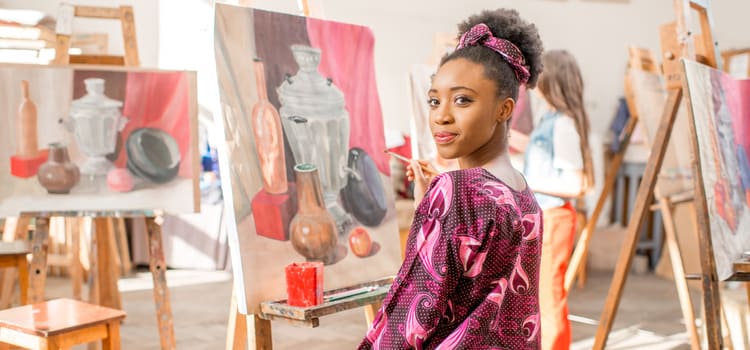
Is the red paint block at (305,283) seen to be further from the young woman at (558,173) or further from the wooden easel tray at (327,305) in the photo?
the young woman at (558,173)

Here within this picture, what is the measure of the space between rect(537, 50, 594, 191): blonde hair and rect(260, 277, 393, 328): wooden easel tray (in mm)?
1098

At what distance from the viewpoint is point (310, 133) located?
7.32 feet

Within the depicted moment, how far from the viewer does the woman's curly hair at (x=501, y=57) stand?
1.36 m

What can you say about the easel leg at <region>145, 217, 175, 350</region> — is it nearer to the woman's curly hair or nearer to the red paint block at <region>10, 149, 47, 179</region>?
the red paint block at <region>10, 149, 47, 179</region>

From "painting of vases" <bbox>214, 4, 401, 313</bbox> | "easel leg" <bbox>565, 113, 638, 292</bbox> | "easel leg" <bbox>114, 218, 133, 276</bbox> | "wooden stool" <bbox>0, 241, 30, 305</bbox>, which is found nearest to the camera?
"painting of vases" <bbox>214, 4, 401, 313</bbox>

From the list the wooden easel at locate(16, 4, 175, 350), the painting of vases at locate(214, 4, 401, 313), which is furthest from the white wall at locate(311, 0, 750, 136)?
the painting of vases at locate(214, 4, 401, 313)

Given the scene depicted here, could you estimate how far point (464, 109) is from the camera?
52.6 inches

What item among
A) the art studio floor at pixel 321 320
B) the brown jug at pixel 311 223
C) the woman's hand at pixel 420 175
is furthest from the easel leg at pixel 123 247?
the woman's hand at pixel 420 175

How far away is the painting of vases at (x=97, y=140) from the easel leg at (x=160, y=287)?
8cm

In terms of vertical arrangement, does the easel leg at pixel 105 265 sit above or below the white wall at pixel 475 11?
below

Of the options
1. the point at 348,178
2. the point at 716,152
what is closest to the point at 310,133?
the point at 348,178

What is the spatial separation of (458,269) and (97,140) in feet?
5.74

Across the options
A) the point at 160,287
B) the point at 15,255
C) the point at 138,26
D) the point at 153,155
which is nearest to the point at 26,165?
the point at 153,155

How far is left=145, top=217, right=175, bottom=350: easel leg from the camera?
242 centimetres
